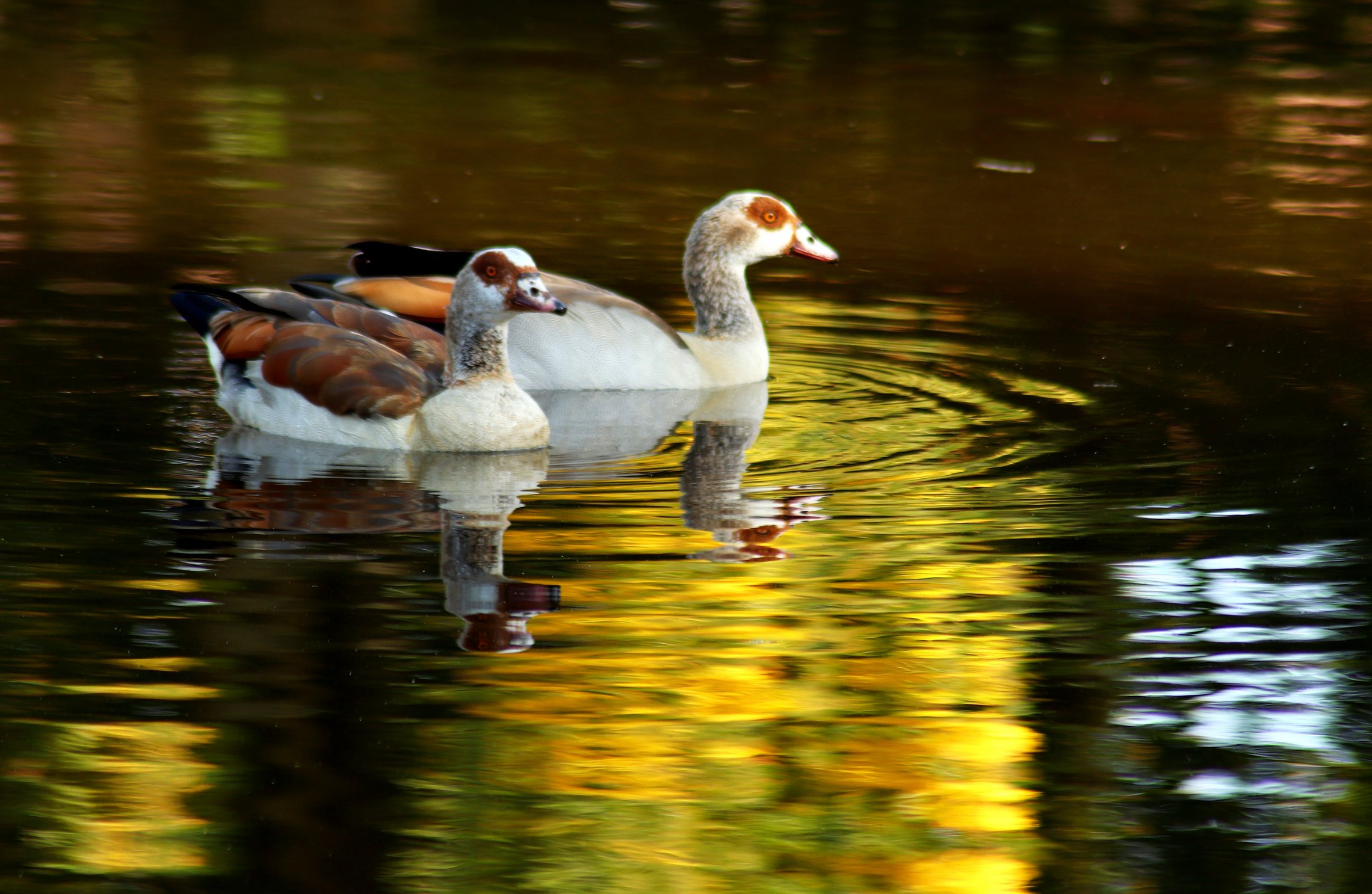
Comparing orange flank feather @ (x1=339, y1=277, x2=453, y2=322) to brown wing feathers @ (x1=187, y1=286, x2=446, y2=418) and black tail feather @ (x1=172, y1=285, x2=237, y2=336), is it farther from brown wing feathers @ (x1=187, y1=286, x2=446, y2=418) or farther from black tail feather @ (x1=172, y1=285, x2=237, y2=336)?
black tail feather @ (x1=172, y1=285, x2=237, y2=336)

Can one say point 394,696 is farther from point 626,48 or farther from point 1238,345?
point 626,48

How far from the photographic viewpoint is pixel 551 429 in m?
10.6


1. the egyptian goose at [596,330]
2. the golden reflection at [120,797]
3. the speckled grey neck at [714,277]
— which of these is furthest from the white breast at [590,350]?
the golden reflection at [120,797]

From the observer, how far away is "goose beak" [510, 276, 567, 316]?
9.66 metres

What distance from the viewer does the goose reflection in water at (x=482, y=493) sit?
7523mm

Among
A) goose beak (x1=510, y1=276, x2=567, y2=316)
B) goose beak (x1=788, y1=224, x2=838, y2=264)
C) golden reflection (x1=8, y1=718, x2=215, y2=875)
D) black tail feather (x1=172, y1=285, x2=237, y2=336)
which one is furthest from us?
goose beak (x1=788, y1=224, x2=838, y2=264)

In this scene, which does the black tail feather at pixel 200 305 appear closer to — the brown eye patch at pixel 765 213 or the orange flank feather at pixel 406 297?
the orange flank feather at pixel 406 297

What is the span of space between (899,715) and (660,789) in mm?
949

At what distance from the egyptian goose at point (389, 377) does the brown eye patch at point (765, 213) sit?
2947mm

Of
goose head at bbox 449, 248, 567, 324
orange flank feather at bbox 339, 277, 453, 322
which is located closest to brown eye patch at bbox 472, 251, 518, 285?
goose head at bbox 449, 248, 567, 324

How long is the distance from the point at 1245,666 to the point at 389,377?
4.45 meters

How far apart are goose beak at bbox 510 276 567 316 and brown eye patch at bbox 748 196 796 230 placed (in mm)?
3152

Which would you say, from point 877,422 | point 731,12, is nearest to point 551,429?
point 877,422

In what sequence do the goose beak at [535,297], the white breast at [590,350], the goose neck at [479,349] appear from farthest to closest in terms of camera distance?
the white breast at [590,350] → the goose neck at [479,349] → the goose beak at [535,297]
